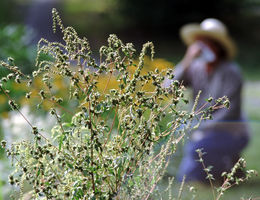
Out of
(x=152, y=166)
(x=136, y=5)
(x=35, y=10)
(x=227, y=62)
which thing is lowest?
(x=152, y=166)

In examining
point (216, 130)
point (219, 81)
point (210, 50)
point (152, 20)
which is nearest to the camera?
point (216, 130)

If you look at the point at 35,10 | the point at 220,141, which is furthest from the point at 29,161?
the point at 35,10

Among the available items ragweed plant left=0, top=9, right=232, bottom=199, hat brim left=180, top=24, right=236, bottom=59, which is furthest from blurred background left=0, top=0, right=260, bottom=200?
ragweed plant left=0, top=9, right=232, bottom=199

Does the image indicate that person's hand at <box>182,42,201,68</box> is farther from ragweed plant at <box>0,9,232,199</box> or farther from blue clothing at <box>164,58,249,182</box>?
ragweed plant at <box>0,9,232,199</box>

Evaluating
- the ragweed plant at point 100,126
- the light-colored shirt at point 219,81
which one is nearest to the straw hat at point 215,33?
the light-colored shirt at point 219,81

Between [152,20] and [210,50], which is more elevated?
[152,20]

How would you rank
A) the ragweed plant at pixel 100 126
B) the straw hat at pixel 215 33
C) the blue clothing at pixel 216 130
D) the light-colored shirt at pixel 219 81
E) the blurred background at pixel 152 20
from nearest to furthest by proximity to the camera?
1. the ragweed plant at pixel 100 126
2. the blue clothing at pixel 216 130
3. the light-colored shirt at pixel 219 81
4. the straw hat at pixel 215 33
5. the blurred background at pixel 152 20

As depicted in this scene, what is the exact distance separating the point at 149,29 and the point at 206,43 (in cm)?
828

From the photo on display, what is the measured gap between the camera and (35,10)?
14562 millimetres

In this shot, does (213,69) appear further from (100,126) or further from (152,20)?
(152,20)

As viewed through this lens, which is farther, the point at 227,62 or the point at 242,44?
the point at 242,44

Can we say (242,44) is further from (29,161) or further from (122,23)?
(29,161)

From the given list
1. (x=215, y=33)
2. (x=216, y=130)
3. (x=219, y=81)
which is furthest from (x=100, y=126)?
(x=215, y=33)

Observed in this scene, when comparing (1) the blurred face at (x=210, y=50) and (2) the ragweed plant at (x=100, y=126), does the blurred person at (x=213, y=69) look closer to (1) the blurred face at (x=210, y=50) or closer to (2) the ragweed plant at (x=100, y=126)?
(1) the blurred face at (x=210, y=50)
